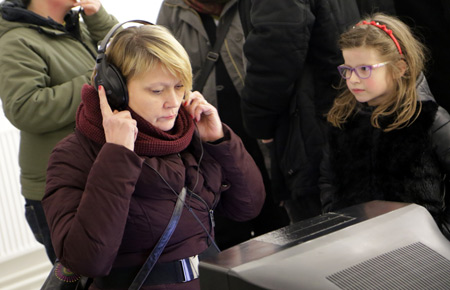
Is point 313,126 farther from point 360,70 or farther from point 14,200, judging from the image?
point 14,200

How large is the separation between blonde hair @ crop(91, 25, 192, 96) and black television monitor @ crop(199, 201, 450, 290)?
1.76 ft

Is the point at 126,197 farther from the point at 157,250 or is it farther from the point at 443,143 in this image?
the point at 443,143

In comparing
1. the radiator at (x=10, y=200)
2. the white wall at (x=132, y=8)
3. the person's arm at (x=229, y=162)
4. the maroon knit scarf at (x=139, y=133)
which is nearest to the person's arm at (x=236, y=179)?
the person's arm at (x=229, y=162)

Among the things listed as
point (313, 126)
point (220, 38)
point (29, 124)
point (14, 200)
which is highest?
point (220, 38)

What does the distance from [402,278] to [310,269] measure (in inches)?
4.8

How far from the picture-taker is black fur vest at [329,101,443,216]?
1.61 m

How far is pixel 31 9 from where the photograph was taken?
6.93 ft

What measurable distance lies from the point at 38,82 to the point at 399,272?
1472 millimetres

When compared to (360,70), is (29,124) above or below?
below

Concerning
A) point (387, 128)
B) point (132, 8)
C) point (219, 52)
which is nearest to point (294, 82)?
point (219, 52)

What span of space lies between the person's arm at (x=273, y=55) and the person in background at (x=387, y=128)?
0.22 metres

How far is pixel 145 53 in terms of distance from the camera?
1.30 metres

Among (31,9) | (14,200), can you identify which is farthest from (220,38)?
(14,200)

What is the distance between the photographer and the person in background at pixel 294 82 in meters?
1.96
